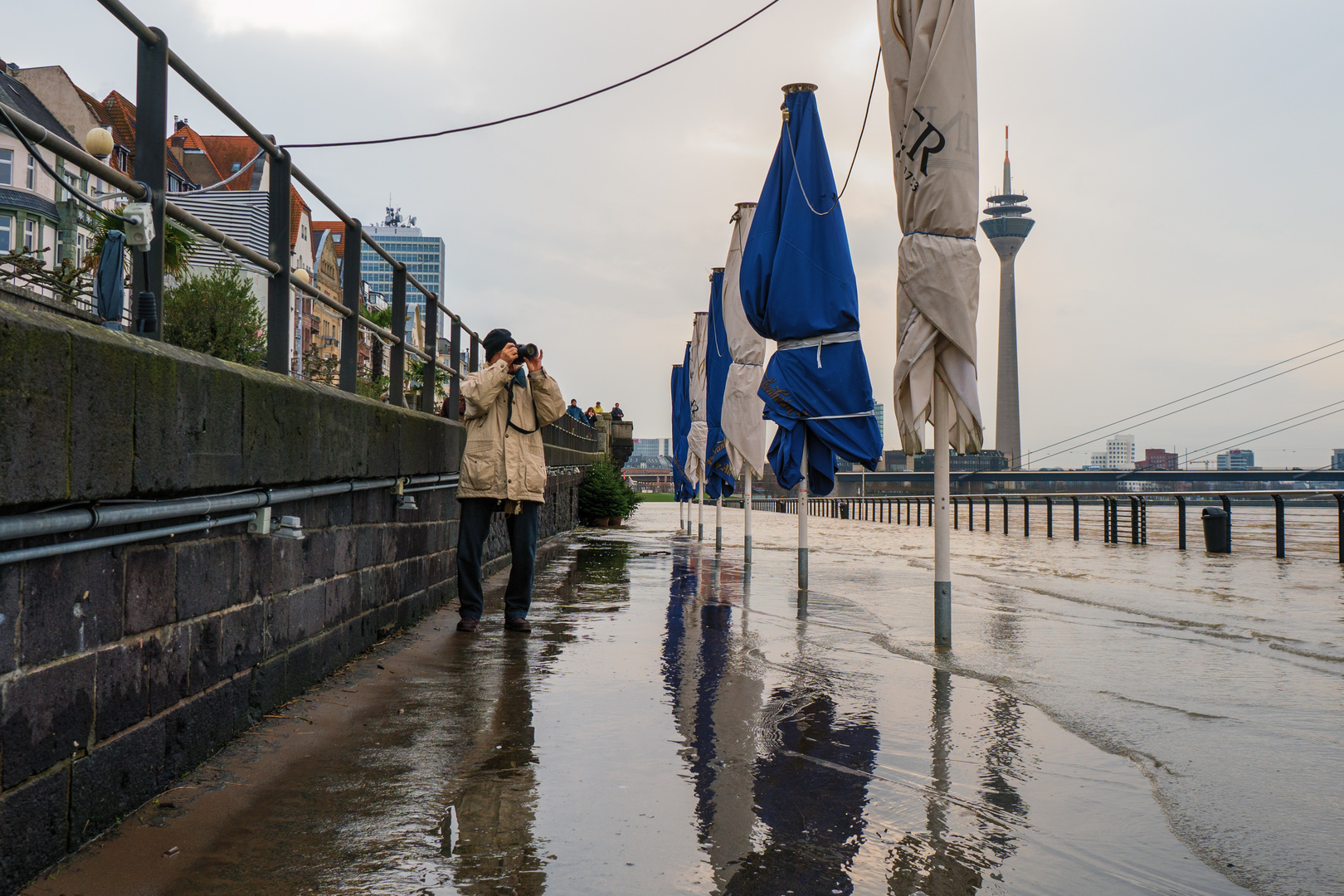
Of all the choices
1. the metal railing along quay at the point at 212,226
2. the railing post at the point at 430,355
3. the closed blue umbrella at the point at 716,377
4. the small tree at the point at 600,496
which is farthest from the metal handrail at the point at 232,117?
A: the small tree at the point at 600,496

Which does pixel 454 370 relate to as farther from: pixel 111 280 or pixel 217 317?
pixel 111 280

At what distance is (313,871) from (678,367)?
794 inches

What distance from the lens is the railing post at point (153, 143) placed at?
3459 mm

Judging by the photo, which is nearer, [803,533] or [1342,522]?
[803,533]

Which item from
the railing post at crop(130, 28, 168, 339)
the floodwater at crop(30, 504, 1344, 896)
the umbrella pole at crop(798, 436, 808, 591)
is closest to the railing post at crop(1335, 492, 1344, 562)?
the floodwater at crop(30, 504, 1344, 896)

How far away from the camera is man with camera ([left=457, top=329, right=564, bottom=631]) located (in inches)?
247

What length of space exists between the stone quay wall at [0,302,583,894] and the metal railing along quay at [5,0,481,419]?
392 millimetres

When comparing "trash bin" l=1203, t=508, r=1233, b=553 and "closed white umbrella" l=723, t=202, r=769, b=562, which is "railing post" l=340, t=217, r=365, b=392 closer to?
"closed white umbrella" l=723, t=202, r=769, b=562

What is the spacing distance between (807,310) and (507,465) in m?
2.37

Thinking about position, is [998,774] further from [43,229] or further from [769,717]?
[43,229]

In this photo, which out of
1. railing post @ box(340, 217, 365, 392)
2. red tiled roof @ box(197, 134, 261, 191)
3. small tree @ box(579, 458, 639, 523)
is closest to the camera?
red tiled roof @ box(197, 134, 261, 191)

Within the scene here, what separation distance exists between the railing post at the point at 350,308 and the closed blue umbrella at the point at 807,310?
2836mm

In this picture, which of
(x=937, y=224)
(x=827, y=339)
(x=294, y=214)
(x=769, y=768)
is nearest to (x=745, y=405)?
(x=827, y=339)

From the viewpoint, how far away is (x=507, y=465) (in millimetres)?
6316
